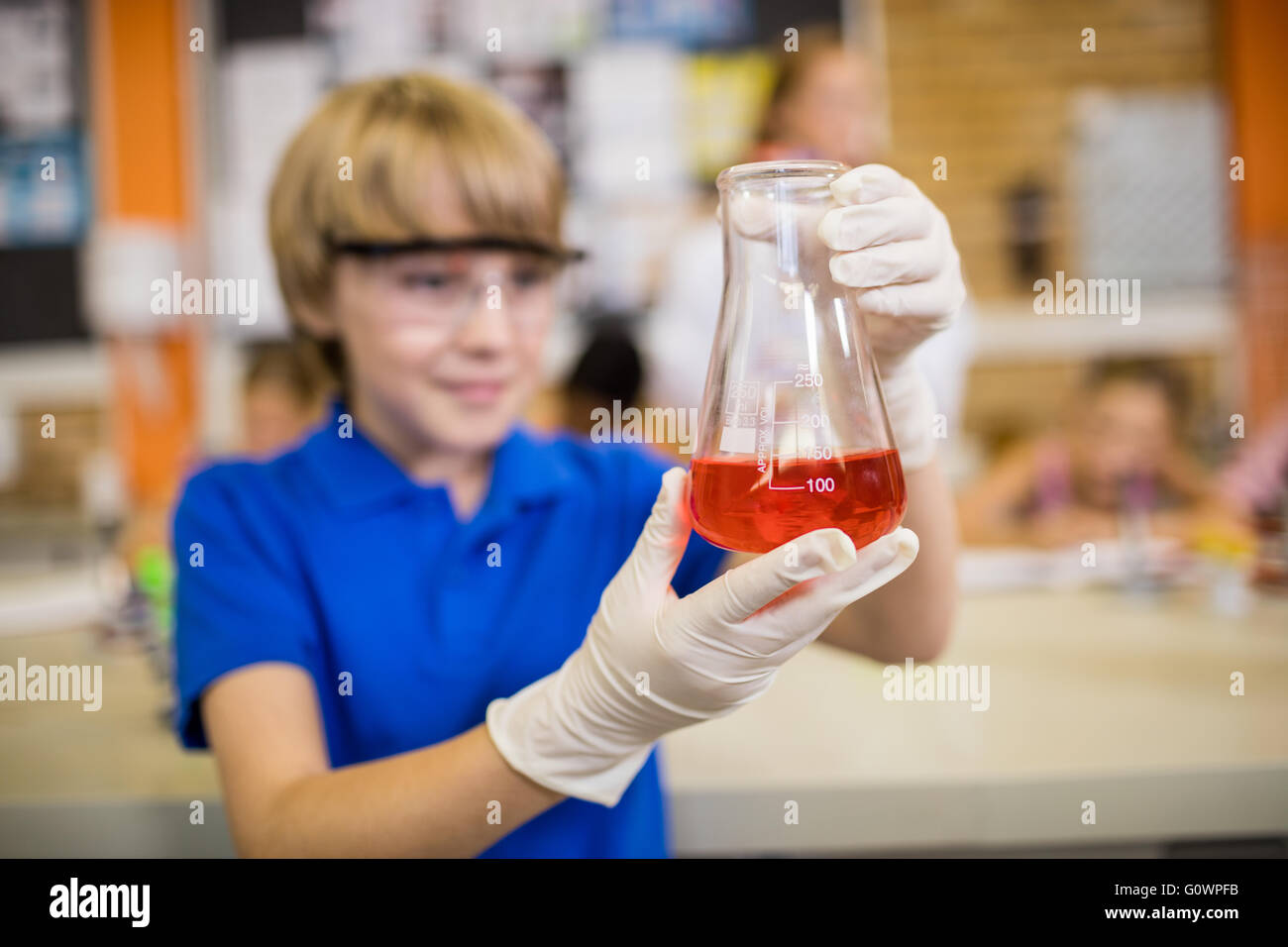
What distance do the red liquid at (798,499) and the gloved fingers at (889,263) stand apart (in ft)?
0.38

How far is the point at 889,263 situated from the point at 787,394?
0.36 ft

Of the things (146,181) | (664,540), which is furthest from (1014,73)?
(664,540)

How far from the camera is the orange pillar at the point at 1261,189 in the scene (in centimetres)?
377

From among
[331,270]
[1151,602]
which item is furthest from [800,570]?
[1151,602]

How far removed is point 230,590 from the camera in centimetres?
91

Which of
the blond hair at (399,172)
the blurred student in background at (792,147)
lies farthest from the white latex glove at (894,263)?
the blurred student in background at (792,147)

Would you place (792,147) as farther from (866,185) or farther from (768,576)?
(768,576)

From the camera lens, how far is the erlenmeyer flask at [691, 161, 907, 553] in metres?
0.63

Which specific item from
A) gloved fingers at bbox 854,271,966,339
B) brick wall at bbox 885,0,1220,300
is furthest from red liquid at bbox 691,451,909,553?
brick wall at bbox 885,0,1220,300

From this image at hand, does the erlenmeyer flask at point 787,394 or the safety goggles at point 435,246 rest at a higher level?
the safety goggles at point 435,246

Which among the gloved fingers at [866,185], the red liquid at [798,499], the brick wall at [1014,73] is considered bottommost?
Result: the red liquid at [798,499]

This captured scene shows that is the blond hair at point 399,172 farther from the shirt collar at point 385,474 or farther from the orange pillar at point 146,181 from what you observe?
the orange pillar at point 146,181
